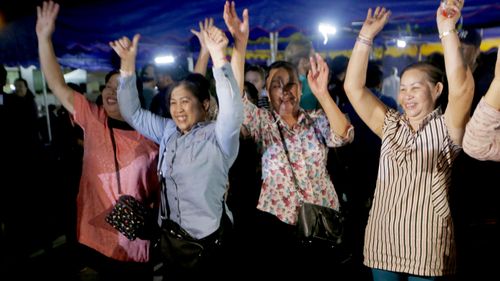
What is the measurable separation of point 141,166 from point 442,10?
2.11 meters

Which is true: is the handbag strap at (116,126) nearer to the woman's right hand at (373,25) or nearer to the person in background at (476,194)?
the woman's right hand at (373,25)

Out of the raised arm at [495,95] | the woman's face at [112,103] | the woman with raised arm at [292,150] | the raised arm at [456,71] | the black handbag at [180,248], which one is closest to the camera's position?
the raised arm at [495,95]

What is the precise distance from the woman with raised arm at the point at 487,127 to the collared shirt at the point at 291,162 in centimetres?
107

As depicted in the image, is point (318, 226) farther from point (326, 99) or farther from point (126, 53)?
point (126, 53)

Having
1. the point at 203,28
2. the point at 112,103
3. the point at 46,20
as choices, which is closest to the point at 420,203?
the point at 203,28

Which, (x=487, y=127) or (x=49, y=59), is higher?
(x=49, y=59)

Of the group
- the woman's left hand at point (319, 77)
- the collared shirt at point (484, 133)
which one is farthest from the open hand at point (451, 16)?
the woman's left hand at point (319, 77)

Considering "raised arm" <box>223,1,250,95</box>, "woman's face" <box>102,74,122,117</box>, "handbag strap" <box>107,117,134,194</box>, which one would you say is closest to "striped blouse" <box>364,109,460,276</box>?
"raised arm" <box>223,1,250,95</box>

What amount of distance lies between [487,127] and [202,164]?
150 centimetres

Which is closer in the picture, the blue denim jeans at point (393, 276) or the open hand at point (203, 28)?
the blue denim jeans at point (393, 276)

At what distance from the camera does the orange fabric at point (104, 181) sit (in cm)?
272

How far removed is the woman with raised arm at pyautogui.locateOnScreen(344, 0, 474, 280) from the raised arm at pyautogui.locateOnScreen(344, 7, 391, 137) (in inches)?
7.2

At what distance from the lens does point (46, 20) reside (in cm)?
275

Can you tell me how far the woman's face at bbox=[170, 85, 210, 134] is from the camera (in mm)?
2557
